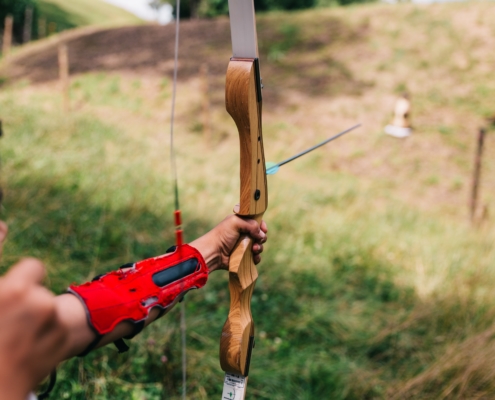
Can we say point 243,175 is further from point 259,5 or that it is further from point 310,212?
point 259,5

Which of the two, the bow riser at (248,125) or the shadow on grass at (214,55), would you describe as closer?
the bow riser at (248,125)

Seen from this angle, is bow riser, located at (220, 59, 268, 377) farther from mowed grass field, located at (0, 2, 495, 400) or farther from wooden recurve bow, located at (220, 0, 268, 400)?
mowed grass field, located at (0, 2, 495, 400)

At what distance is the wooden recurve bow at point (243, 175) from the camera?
1269mm

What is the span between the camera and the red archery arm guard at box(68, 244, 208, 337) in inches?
39.6

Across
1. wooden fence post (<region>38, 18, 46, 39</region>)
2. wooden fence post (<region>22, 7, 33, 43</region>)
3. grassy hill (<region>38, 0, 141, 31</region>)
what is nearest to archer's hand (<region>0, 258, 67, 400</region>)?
wooden fence post (<region>22, 7, 33, 43</region>)

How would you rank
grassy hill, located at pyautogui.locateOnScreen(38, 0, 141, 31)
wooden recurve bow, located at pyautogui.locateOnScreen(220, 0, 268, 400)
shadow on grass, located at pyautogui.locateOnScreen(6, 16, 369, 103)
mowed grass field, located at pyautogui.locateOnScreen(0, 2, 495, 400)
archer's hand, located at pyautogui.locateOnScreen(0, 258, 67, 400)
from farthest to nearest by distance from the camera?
grassy hill, located at pyautogui.locateOnScreen(38, 0, 141, 31), shadow on grass, located at pyautogui.locateOnScreen(6, 16, 369, 103), mowed grass field, located at pyautogui.locateOnScreen(0, 2, 495, 400), wooden recurve bow, located at pyautogui.locateOnScreen(220, 0, 268, 400), archer's hand, located at pyautogui.locateOnScreen(0, 258, 67, 400)

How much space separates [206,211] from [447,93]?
21.4 ft

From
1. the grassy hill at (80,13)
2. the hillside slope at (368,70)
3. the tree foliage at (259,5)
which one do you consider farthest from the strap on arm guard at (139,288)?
the grassy hill at (80,13)

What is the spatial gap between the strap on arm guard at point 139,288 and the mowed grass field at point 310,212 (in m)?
1.19

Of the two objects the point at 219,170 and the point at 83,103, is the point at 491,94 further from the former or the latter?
the point at 83,103

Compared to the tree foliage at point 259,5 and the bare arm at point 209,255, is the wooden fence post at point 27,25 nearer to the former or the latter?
the tree foliage at point 259,5

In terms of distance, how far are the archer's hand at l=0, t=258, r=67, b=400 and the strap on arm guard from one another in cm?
19

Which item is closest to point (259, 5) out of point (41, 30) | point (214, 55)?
point (214, 55)

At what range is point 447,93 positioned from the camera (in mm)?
8773
